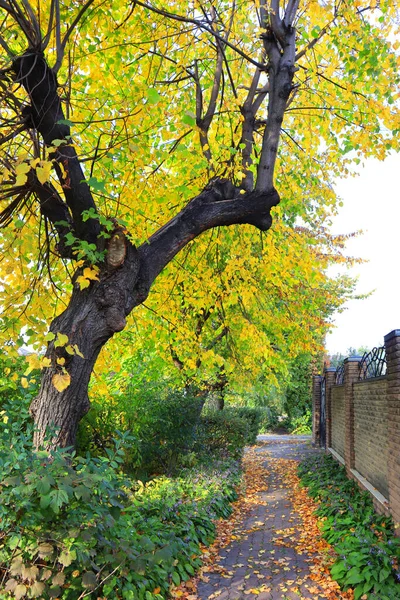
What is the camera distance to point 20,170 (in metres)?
3.22

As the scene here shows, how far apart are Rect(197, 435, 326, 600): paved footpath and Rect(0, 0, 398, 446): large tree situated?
2691mm

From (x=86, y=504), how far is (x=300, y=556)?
3.98 meters

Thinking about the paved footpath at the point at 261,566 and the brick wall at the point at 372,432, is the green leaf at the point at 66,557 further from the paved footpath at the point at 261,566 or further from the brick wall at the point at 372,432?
the brick wall at the point at 372,432

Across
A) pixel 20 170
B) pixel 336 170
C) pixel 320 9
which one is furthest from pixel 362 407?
pixel 20 170

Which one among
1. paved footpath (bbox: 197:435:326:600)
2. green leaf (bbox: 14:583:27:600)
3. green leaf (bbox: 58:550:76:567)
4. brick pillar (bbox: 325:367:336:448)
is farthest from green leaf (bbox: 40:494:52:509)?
brick pillar (bbox: 325:367:336:448)

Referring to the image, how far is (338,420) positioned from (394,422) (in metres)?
7.52

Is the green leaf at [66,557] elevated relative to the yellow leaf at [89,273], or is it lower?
lower

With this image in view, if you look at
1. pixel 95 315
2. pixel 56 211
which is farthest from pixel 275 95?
pixel 95 315

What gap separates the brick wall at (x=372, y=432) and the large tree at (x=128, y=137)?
333 cm

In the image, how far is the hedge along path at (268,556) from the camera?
538 centimetres

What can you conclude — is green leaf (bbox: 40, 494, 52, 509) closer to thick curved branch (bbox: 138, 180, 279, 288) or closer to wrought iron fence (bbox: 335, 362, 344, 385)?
thick curved branch (bbox: 138, 180, 279, 288)

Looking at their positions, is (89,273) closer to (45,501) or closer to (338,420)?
(45,501)

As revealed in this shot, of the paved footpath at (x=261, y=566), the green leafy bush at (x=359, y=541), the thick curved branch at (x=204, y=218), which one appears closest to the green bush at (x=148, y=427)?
the paved footpath at (x=261, y=566)

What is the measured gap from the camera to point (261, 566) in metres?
6.23
